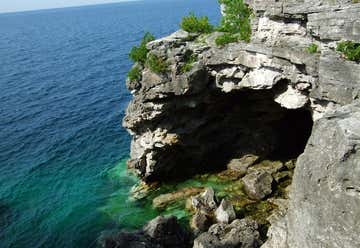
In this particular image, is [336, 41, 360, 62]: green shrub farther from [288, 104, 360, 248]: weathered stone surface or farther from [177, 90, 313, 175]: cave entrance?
[177, 90, 313, 175]: cave entrance

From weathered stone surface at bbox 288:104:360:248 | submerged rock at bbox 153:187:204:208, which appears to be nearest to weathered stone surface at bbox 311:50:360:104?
weathered stone surface at bbox 288:104:360:248

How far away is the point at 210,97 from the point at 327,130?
59.6 feet

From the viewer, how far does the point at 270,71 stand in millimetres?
27203

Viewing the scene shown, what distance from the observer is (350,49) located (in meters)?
Result: 21.6

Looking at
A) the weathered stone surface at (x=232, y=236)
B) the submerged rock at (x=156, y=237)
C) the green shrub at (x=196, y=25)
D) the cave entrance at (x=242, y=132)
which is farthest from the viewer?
the cave entrance at (x=242, y=132)

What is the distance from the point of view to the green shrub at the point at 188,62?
99.4 ft

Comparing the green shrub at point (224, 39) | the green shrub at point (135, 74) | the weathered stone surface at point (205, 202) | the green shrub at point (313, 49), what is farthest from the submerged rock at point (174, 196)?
the green shrub at point (313, 49)

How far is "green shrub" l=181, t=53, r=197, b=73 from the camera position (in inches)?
1193

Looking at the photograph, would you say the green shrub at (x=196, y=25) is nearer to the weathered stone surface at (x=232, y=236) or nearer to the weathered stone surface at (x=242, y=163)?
the weathered stone surface at (x=242, y=163)

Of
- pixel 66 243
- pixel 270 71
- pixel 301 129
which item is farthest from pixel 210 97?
pixel 66 243

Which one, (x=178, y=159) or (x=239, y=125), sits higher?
(x=239, y=125)

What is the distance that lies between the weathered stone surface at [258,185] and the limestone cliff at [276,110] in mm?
3455

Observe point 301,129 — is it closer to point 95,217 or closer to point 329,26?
point 329,26

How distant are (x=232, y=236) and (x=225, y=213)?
9.71ft
